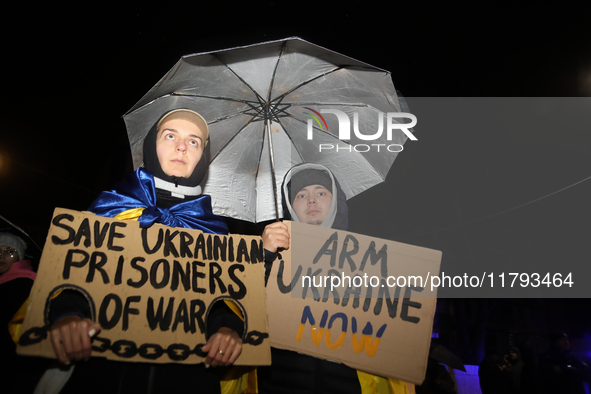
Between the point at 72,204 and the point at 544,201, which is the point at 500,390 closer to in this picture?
the point at 544,201

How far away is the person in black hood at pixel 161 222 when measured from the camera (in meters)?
1.48

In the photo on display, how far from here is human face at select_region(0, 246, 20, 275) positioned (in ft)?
9.70

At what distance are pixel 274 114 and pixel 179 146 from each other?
1.07m

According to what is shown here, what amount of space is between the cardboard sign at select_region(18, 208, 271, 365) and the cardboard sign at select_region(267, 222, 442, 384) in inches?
8.1

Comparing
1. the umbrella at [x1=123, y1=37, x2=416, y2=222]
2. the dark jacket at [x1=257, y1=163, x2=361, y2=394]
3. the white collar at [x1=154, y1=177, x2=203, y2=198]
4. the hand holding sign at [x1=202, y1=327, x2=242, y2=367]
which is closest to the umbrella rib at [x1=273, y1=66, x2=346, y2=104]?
the umbrella at [x1=123, y1=37, x2=416, y2=222]

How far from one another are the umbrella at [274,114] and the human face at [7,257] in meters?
1.35

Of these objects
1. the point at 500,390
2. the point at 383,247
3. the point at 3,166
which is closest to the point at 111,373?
the point at 383,247

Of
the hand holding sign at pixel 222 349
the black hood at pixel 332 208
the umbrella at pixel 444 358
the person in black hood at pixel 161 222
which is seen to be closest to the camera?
the person in black hood at pixel 161 222

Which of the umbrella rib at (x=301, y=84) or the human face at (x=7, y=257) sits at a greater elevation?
the umbrella rib at (x=301, y=84)

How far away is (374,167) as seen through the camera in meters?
3.28

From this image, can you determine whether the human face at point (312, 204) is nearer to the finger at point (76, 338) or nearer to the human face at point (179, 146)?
the human face at point (179, 146)

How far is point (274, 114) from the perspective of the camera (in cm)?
309

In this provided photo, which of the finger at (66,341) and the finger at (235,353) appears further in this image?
the finger at (235,353)

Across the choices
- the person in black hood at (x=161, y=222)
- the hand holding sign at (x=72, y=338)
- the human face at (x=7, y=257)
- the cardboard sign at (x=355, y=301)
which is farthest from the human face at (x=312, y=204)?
the human face at (x=7, y=257)
